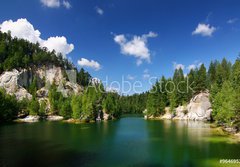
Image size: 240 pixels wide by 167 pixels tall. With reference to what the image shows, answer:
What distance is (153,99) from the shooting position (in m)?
137

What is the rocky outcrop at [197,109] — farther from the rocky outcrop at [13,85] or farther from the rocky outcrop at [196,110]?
the rocky outcrop at [13,85]

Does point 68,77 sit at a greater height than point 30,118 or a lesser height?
greater

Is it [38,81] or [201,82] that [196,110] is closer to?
[201,82]

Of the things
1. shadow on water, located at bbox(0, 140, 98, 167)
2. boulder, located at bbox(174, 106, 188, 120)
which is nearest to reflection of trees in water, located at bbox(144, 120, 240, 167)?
shadow on water, located at bbox(0, 140, 98, 167)

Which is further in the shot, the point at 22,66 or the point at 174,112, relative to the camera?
the point at 22,66

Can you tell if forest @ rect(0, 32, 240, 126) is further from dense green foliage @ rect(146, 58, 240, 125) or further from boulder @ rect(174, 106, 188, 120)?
boulder @ rect(174, 106, 188, 120)

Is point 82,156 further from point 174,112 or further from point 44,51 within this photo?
point 44,51

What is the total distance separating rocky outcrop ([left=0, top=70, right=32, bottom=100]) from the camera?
14800 cm

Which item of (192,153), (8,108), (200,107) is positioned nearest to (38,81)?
(8,108)

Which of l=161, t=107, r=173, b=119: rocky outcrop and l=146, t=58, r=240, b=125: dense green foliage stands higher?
l=146, t=58, r=240, b=125: dense green foliage

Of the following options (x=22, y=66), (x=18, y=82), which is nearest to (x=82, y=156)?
(x=18, y=82)

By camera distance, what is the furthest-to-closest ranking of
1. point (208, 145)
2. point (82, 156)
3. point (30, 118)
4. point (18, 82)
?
point (18, 82)
point (30, 118)
point (208, 145)
point (82, 156)

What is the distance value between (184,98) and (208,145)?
279 ft

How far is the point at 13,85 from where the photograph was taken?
15062cm
